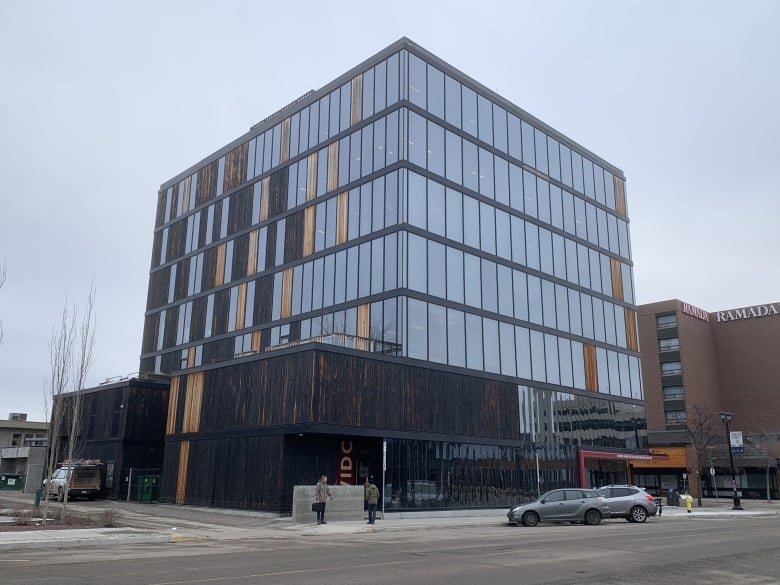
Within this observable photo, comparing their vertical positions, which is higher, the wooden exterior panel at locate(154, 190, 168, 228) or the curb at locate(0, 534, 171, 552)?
the wooden exterior panel at locate(154, 190, 168, 228)

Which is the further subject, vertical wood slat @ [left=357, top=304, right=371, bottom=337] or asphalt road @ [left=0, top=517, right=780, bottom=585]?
vertical wood slat @ [left=357, top=304, right=371, bottom=337]

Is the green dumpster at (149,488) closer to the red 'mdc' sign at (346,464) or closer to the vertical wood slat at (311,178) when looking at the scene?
the red 'mdc' sign at (346,464)

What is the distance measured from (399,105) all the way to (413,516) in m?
23.0

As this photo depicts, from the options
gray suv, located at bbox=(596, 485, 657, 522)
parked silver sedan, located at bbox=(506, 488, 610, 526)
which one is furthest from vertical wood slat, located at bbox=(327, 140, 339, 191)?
gray suv, located at bbox=(596, 485, 657, 522)

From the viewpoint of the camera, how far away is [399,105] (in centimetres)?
4072

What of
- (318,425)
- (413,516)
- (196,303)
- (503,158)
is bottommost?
(413,516)

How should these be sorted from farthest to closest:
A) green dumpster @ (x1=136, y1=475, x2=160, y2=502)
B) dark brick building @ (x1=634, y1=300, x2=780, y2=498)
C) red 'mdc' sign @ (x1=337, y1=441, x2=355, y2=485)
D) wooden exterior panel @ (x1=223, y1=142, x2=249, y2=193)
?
dark brick building @ (x1=634, y1=300, x2=780, y2=498) → wooden exterior panel @ (x1=223, y1=142, x2=249, y2=193) → green dumpster @ (x1=136, y1=475, x2=160, y2=502) → red 'mdc' sign @ (x1=337, y1=441, x2=355, y2=485)

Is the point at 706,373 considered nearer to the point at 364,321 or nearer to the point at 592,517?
the point at 364,321

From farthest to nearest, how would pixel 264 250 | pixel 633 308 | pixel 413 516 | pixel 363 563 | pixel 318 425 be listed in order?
pixel 633 308 < pixel 264 250 < pixel 413 516 < pixel 318 425 < pixel 363 563

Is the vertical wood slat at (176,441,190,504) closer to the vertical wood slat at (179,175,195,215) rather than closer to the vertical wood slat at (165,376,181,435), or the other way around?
the vertical wood slat at (165,376,181,435)

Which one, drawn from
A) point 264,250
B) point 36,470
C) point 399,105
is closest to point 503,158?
point 399,105

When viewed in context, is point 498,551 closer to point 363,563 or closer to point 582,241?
point 363,563

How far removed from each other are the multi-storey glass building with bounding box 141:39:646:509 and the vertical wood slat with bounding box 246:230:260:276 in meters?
0.13

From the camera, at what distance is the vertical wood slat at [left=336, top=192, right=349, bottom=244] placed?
41.8 m
